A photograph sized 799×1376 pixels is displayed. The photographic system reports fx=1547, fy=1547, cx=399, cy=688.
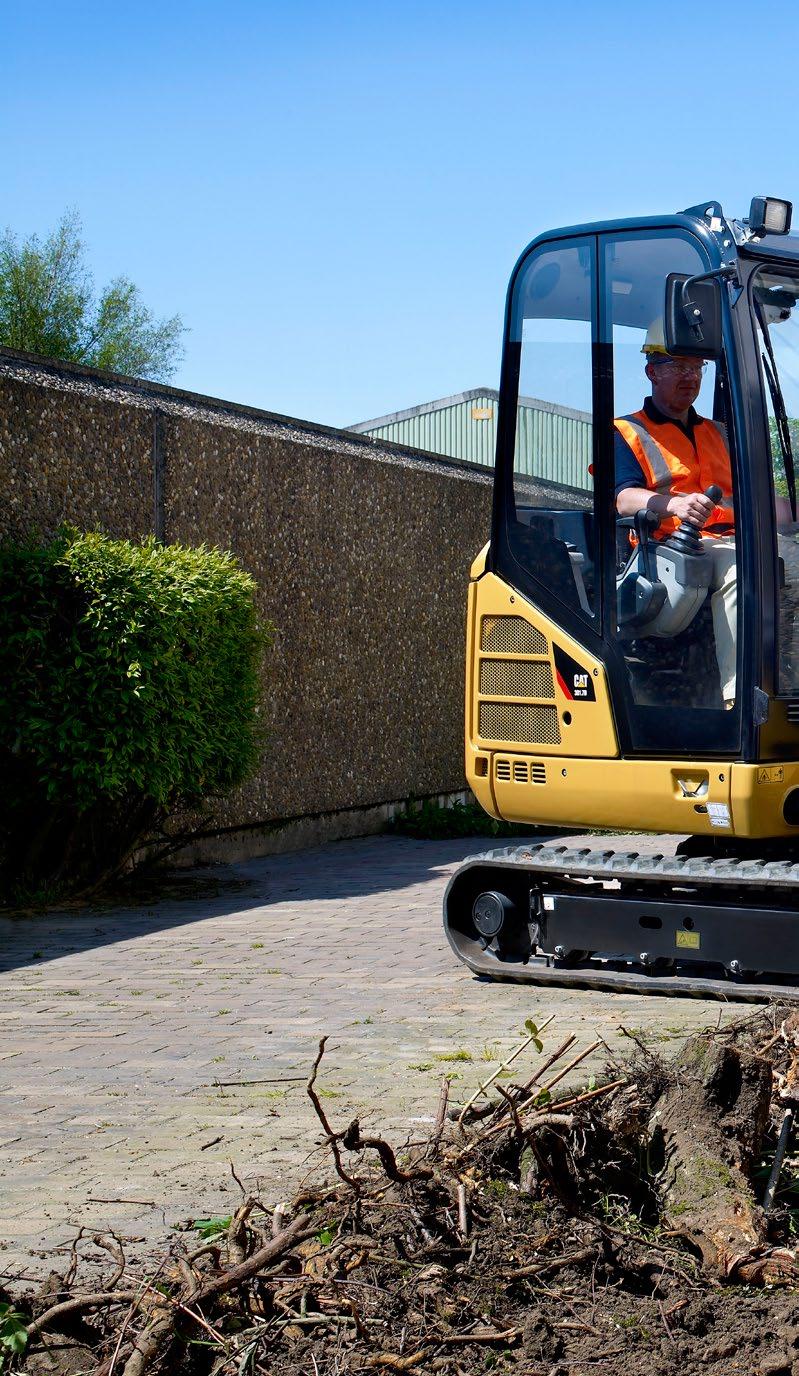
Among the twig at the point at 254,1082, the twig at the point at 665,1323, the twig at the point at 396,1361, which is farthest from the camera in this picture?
the twig at the point at 254,1082

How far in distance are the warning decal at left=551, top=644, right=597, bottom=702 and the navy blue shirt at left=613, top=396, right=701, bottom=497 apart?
2.79 ft

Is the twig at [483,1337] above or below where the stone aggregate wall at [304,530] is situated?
below

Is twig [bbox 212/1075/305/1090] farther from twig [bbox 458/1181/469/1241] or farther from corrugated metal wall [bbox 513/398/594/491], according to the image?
corrugated metal wall [bbox 513/398/594/491]

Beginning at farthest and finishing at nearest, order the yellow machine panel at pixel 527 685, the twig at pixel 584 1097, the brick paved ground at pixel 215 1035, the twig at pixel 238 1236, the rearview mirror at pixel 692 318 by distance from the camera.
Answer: the yellow machine panel at pixel 527 685 < the rearview mirror at pixel 692 318 < the brick paved ground at pixel 215 1035 < the twig at pixel 584 1097 < the twig at pixel 238 1236

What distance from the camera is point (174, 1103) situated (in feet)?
18.2

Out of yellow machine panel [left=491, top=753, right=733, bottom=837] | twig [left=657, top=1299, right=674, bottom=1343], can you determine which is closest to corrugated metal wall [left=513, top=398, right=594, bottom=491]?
yellow machine panel [left=491, top=753, right=733, bottom=837]

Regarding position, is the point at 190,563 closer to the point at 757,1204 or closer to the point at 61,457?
the point at 61,457

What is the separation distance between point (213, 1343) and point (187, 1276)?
0.45 feet

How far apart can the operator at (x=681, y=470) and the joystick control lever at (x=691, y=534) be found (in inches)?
0.8

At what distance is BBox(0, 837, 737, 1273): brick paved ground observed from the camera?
468 centimetres

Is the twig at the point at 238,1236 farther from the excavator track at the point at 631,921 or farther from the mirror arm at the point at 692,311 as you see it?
the mirror arm at the point at 692,311

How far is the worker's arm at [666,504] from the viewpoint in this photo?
280 inches

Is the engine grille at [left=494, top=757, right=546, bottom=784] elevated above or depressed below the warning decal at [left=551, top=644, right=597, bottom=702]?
below

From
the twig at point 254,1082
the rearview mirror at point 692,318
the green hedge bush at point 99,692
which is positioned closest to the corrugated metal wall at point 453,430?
the green hedge bush at point 99,692
